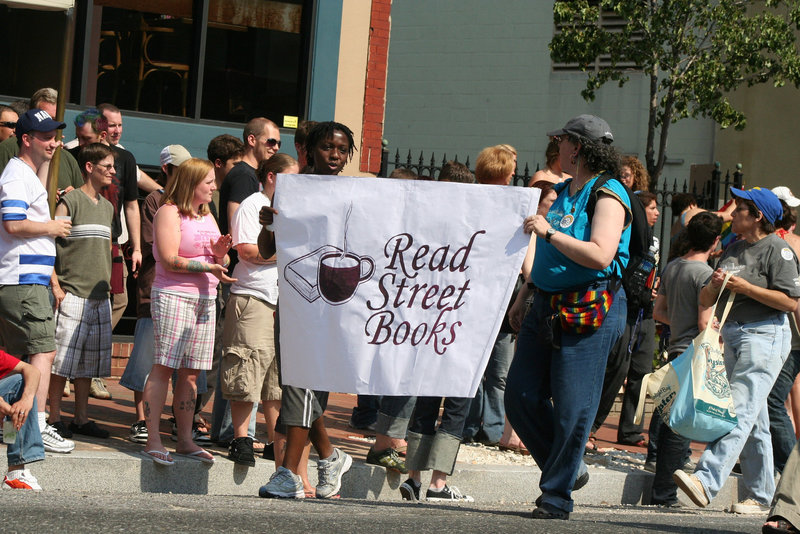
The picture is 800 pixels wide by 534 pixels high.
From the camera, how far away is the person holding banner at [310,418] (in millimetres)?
6113

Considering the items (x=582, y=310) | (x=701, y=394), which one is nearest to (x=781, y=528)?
(x=582, y=310)

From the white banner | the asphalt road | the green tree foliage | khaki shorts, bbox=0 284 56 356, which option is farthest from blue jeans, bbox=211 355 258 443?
the green tree foliage

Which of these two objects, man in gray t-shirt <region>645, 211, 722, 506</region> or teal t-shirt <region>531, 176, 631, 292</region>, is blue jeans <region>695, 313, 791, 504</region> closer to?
man in gray t-shirt <region>645, 211, 722, 506</region>

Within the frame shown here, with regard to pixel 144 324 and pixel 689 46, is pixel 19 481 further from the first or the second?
pixel 689 46

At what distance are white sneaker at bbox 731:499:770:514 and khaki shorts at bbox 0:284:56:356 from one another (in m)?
4.37

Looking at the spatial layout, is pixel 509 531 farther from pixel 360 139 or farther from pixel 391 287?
pixel 360 139

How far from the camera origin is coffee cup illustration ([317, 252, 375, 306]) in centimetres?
597

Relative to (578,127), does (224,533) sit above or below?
below

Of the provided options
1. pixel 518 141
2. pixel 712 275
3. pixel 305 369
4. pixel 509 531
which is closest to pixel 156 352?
pixel 305 369

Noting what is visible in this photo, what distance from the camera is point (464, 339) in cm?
606

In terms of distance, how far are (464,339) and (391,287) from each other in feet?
1.50

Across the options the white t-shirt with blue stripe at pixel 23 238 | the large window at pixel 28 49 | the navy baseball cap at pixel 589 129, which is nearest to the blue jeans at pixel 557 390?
the navy baseball cap at pixel 589 129

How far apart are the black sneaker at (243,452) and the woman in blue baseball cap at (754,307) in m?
2.73

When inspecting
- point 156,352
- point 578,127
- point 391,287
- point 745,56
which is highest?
point 745,56
